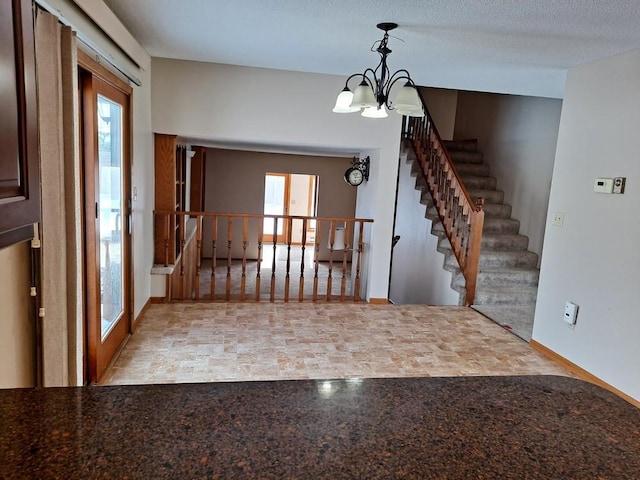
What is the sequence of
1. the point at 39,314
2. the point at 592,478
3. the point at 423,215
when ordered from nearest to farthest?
the point at 592,478
the point at 39,314
the point at 423,215

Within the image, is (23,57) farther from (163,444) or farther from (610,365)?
(610,365)

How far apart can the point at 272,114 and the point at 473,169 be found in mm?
3469

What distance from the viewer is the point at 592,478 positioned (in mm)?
747

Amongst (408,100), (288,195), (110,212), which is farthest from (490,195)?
(288,195)

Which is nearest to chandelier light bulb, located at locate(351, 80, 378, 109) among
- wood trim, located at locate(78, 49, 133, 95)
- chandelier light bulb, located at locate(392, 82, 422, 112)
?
chandelier light bulb, located at locate(392, 82, 422, 112)

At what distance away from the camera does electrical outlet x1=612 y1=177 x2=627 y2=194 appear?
9.54ft

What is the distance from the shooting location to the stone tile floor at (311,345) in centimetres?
300

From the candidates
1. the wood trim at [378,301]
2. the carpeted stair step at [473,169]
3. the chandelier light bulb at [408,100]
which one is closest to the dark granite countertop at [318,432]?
the chandelier light bulb at [408,100]

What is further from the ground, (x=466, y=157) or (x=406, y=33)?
(x=406, y=33)

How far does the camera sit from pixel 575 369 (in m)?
3.26

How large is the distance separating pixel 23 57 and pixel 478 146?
271 inches

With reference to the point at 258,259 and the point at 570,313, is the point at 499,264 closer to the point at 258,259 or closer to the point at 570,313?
the point at 570,313

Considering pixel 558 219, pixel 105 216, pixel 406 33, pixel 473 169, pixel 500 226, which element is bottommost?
pixel 500 226

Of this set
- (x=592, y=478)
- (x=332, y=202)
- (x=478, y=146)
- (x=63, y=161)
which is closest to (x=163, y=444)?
(x=592, y=478)
